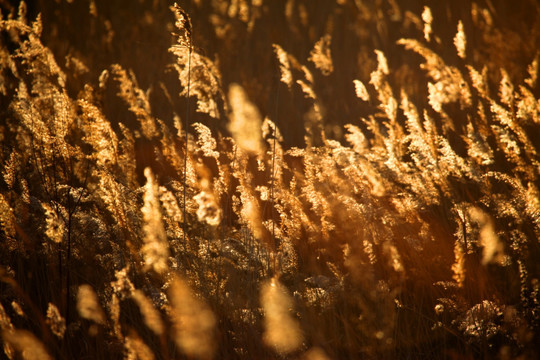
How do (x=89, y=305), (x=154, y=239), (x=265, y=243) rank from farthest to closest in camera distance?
(x=265, y=243) → (x=154, y=239) → (x=89, y=305)

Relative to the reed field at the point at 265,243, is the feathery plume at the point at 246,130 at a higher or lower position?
higher

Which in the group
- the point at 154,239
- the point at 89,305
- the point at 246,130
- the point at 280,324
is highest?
the point at 246,130

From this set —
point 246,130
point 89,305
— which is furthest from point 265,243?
point 89,305

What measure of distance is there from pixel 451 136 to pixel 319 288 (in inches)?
67.3

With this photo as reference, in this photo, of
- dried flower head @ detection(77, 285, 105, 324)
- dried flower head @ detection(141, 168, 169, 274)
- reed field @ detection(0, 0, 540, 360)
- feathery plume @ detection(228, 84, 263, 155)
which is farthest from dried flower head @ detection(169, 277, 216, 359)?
feathery plume @ detection(228, 84, 263, 155)

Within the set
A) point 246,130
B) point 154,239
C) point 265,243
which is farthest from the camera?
point 246,130

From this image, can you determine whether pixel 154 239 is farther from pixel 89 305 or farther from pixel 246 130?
pixel 246 130

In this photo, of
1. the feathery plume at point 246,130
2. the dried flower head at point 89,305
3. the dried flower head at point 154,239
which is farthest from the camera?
the feathery plume at point 246,130

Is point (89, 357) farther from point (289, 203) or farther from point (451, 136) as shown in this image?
point (451, 136)

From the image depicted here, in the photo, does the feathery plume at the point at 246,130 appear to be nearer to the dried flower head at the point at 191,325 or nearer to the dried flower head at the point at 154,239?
the dried flower head at the point at 154,239

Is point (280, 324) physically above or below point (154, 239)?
below

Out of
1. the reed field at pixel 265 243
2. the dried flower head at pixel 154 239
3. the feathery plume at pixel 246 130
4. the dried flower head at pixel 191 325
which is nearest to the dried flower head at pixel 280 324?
the reed field at pixel 265 243

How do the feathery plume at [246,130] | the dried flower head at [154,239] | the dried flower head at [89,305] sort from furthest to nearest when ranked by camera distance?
1. the feathery plume at [246,130]
2. the dried flower head at [154,239]
3. the dried flower head at [89,305]

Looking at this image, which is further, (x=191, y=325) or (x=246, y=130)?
(x=246, y=130)
